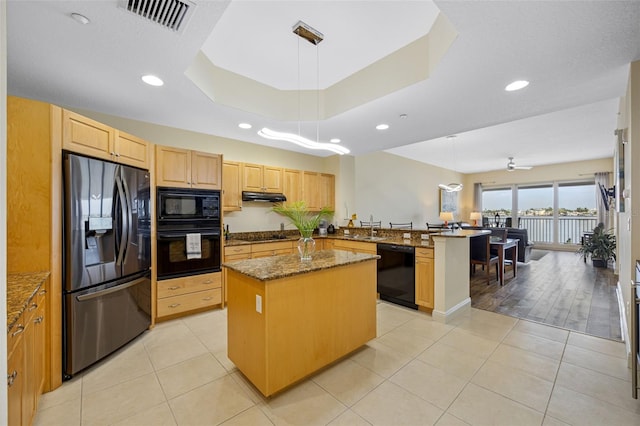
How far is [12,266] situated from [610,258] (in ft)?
32.1

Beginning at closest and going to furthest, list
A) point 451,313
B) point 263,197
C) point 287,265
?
point 287,265
point 451,313
point 263,197

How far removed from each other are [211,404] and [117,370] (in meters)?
1.08

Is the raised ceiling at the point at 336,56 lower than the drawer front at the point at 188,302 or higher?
higher

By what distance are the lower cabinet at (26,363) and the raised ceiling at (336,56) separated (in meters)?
1.89

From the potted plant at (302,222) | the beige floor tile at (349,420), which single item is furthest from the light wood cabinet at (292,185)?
the beige floor tile at (349,420)

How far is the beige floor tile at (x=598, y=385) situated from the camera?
1898mm

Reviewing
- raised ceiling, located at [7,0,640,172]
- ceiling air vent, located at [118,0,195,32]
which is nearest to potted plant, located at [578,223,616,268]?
raised ceiling, located at [7,0,640,172]

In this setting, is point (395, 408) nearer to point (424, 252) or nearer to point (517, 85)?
point (424, 252)

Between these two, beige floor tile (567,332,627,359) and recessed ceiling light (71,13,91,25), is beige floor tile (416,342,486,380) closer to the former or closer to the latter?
beige floor tile (567,332,627,359)

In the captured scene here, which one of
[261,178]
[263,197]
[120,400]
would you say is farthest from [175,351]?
[261,178]

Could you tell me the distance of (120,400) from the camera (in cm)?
197

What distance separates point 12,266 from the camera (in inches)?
78.7

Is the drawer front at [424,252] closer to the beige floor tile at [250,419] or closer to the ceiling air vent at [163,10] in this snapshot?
the beige floor tile at [250,419]

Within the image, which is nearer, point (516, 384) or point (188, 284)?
point (516, 384)
